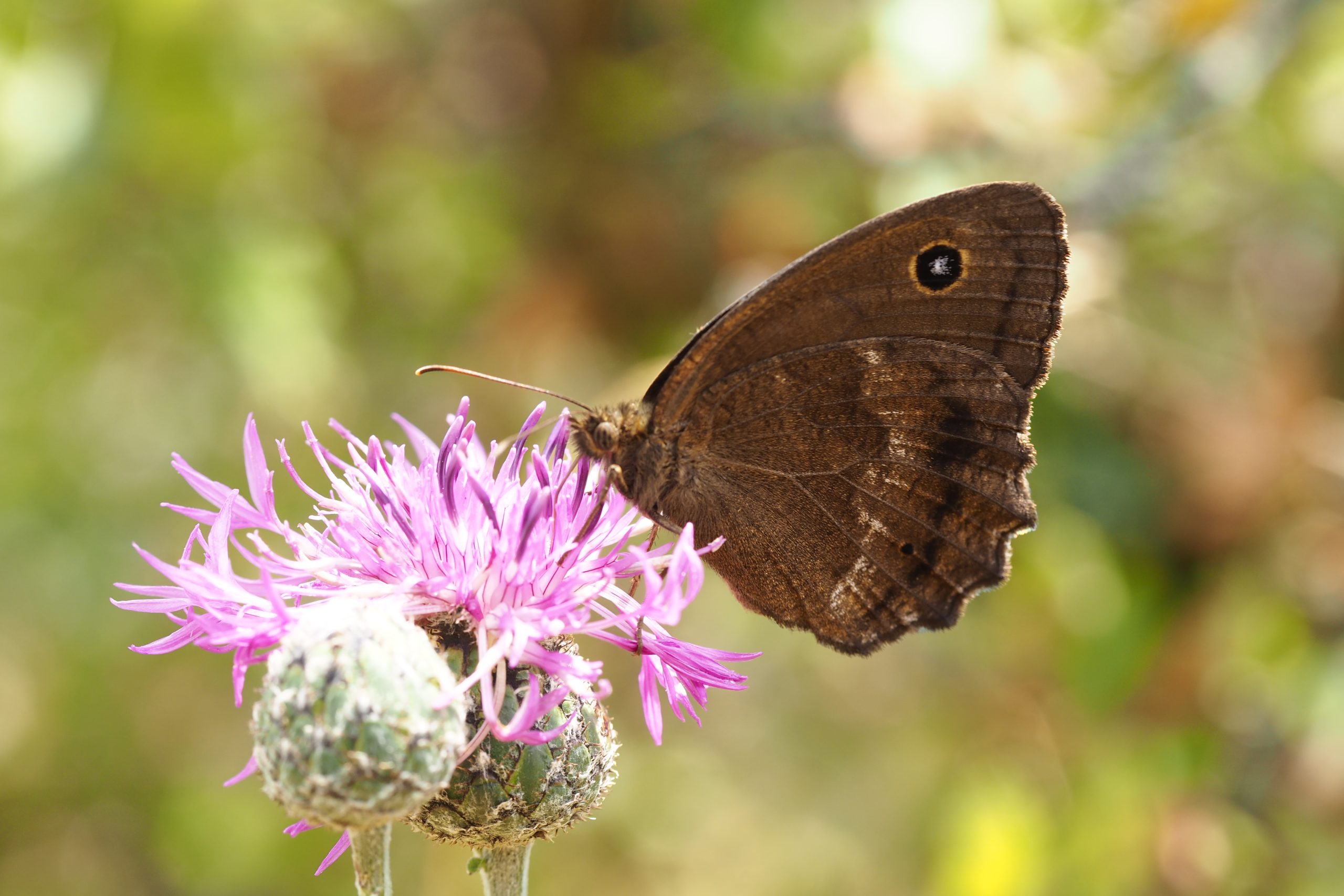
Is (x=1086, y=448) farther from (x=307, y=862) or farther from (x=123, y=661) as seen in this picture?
(x=123, y=661)

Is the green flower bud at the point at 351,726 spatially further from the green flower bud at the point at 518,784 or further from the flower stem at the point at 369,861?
the green flower bud at the point at 518,784

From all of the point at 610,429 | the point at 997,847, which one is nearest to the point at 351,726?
the point at 610,429

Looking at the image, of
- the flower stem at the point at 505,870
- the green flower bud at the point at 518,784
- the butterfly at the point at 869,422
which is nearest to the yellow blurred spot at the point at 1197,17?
the butterfly at the point at 869,422

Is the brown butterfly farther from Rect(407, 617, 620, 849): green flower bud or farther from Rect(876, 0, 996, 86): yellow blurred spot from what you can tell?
Rect(876, 0, 996, 86): yellow blurred spot

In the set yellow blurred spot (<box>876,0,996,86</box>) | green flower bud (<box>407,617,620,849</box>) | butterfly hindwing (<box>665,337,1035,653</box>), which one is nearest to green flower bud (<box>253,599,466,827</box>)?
green flower bud (<box>407,617,620,849</box>)

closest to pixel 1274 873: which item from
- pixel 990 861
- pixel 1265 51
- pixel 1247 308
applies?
pixel 990 861

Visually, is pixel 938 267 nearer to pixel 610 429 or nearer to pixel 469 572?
pixel 610 429

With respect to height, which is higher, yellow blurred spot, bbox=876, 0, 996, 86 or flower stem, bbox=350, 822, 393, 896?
yellow blurred spot, bbox=876, 0, 996, 86

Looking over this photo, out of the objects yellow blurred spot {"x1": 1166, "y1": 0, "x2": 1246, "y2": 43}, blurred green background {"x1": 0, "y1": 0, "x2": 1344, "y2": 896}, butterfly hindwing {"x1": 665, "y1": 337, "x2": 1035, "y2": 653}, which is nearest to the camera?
butterfly hindwing {"x1": 665, "y1": 337, "x2": 1035, "y2": 653}
